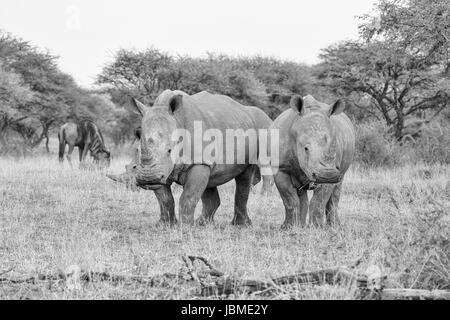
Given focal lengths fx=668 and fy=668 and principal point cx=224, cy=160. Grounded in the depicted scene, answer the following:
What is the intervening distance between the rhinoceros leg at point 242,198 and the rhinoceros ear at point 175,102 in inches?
77.3

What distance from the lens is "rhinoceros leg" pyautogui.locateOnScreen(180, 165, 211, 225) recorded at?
8.13 meters

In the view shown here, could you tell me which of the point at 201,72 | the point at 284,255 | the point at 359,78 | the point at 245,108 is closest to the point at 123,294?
the point at 284,255

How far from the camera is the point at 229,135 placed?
29.2ft

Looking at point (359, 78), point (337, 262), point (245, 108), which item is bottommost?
point (337, 262)

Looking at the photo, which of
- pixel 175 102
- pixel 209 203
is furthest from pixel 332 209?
pixel 175 102

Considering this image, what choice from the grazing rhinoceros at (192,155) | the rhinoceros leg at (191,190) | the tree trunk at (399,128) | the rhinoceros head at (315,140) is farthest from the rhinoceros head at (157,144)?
the tree trunk at (399,128)

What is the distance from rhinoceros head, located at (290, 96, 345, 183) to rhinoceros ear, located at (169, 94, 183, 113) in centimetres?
135

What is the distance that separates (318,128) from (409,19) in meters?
7.57

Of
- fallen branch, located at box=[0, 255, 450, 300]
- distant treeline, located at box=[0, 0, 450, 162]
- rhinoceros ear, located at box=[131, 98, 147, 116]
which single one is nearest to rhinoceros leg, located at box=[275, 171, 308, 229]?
rhinoceros ear, located at box=[131, 98, 147, 116]

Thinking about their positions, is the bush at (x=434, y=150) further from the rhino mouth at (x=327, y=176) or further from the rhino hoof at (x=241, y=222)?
the rhino mouth at (x=327, y=176)

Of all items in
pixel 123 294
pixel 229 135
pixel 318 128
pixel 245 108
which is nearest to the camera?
pixel 123 294

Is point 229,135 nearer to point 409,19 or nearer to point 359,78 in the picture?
point 409,19
